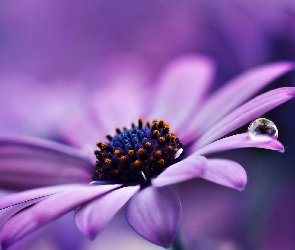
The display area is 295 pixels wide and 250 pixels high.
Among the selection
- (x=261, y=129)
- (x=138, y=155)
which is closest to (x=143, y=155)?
(x=138, y=155)

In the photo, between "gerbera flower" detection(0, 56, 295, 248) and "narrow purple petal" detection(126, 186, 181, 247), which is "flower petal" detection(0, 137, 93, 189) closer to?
"gerbera flower" detection(0, 56, 295, 248)

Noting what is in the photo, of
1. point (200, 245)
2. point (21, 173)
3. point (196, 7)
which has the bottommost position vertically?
point (200, 245)

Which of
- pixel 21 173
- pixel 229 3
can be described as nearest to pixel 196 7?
pixel 229 3

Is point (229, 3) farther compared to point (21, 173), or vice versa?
point (229, 3)

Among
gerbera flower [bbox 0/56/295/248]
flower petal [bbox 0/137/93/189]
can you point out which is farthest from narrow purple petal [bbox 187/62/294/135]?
flower petal [bbox 0/137/93/189]

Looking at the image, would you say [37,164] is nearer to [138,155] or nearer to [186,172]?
[138,155]

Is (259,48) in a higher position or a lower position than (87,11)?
lower

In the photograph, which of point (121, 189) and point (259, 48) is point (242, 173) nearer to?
point (121, 189)

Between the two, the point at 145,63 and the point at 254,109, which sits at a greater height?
the point at 145,63
